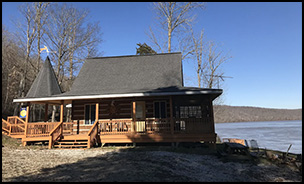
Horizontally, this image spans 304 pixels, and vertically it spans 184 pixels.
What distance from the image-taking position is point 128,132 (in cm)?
1285

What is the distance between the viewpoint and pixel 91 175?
245 inches

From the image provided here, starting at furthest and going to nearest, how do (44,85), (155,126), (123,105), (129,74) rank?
(129,74) < (44,85) < (123,105) < (155,126)

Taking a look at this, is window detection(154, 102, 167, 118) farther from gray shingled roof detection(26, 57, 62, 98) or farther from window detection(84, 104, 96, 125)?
gray shingled roof detection(26, 57, 62, 98)

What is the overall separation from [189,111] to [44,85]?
→ 40.8 ft

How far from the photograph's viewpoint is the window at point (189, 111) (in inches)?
635

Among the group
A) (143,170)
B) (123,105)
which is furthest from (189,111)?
(143,170)

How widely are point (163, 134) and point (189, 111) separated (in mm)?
4881

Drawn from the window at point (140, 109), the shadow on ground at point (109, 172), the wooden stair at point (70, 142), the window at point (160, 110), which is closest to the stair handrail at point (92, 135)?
the wooden stair at point (70, 142)

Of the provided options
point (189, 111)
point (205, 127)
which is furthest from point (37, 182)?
point (189, 111)

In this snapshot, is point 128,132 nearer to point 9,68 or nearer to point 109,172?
point 109,172

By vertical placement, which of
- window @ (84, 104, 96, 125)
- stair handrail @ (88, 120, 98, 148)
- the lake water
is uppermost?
window @ (84, 104, 96, 125)

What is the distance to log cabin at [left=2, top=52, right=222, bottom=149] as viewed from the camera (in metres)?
12.2

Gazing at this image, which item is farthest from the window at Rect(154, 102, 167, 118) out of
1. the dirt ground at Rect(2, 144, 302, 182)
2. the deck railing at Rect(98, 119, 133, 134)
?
the dirt ground at Rect(2, 144, 302, 182)

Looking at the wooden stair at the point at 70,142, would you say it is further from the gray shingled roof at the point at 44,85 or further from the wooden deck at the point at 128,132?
the gray shingled roof at the point at 44,85
